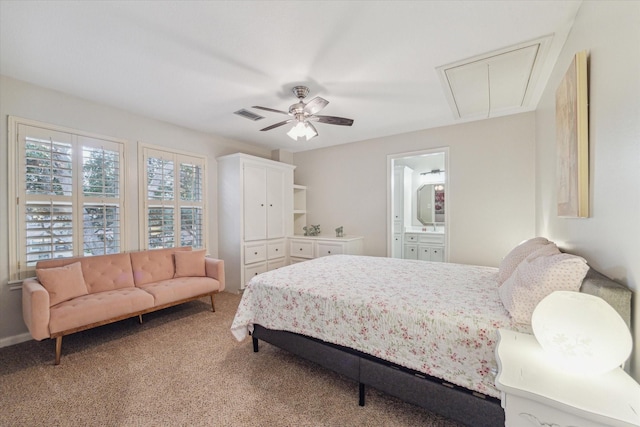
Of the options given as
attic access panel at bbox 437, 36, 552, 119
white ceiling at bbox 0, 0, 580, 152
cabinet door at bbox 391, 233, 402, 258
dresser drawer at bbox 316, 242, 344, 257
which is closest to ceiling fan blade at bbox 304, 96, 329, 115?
white ceiling at bbox 0, 0, 580, 152

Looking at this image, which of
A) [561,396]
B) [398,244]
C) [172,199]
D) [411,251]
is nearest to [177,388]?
[561,396]

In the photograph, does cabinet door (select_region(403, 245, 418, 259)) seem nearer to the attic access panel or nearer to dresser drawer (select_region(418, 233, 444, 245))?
dresser drawer (select_region(418, 233, 444, 245))

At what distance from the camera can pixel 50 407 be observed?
1754 mm

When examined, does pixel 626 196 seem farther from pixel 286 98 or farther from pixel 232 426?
pixel 286 98

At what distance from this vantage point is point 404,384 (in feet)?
5.21

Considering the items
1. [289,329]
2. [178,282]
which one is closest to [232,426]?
[289,329]

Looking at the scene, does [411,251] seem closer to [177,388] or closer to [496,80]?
[496,80]

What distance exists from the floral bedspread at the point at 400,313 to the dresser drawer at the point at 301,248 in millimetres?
1973

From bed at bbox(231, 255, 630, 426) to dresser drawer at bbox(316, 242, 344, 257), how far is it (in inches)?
69.8

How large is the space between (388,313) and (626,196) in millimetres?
1211

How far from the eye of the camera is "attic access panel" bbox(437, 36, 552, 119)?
215cm

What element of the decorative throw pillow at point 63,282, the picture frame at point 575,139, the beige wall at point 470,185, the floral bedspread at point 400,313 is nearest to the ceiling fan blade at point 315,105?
the floral bedspread at point 400,313

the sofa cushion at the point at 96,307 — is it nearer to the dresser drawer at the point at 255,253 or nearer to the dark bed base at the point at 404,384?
the dresser drawer at the point at 255,253

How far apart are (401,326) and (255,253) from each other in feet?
10.4
